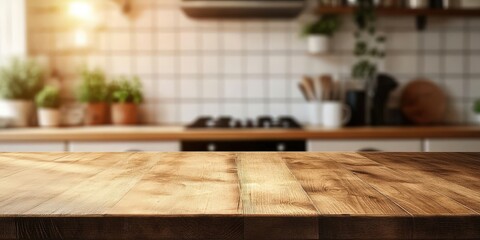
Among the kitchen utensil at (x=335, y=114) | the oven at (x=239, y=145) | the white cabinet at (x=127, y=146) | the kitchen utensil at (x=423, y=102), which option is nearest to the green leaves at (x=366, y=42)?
the kitchen utensil at (x=423, y=102)

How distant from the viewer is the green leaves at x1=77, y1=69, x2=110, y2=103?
269cm

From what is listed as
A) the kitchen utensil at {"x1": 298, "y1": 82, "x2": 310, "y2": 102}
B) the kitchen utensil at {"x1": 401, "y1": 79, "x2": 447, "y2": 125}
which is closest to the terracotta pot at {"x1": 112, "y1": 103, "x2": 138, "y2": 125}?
the kitchen utensil at {"x1": 298, "y1": 82, "x2": 310, "y2": 102}

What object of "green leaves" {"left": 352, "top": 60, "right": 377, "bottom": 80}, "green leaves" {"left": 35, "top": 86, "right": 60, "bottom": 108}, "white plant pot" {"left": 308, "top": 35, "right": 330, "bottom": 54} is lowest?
"green leaves" {"left": 35, "top": 86, "right": 60, "bottom": 108}

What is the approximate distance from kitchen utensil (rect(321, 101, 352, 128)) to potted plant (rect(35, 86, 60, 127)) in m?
1.37

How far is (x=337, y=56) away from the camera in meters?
2.86

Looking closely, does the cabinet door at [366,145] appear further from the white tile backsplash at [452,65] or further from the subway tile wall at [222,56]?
the white tile backsplash at [452,65]

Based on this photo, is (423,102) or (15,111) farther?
(423,102)

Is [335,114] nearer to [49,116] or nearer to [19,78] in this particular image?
[49,116]

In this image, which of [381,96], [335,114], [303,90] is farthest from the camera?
[303,90]

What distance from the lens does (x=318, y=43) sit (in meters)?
2.74

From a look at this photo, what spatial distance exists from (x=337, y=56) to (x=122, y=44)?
123 cm

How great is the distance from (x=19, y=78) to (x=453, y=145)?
2194mm

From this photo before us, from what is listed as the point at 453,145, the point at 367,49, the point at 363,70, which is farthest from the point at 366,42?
the point at 453,145

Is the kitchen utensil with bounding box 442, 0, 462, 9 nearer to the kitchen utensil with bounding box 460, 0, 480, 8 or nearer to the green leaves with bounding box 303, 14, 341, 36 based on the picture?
the kitchen utensil with bounding box 460, 0, 480, 8
